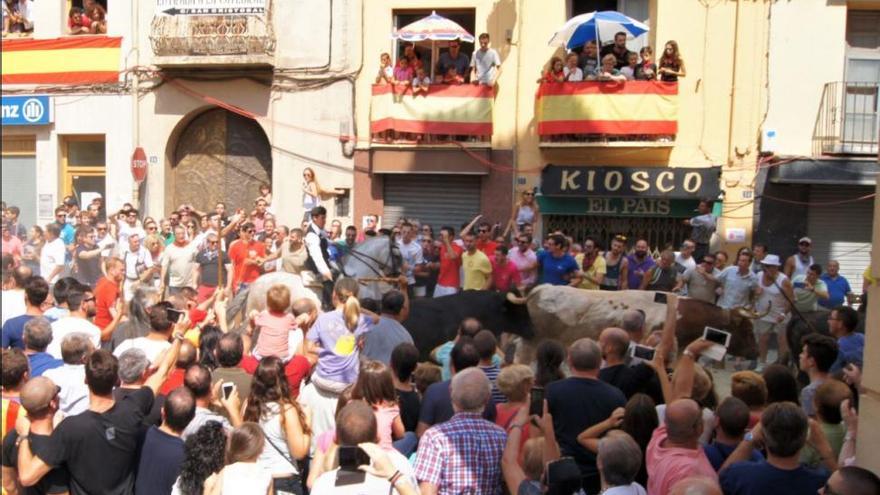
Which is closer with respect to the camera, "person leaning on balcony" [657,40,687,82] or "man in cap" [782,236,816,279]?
"man in cap" [782,236,816,279]

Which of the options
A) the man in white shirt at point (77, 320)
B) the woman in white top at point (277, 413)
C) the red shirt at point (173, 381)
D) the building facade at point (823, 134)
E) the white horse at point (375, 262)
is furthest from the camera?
the building facade at point (823, 134)

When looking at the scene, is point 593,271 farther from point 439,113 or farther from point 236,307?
point 439,113

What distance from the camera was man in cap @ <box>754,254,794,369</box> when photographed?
10.9 meters

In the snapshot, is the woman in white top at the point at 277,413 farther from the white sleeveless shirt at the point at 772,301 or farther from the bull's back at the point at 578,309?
the white sleeveless shirt at the point at 772,301

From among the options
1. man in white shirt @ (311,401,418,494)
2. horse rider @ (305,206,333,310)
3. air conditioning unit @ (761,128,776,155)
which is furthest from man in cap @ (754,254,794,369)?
man in white shirt @ (311,401,418,494)

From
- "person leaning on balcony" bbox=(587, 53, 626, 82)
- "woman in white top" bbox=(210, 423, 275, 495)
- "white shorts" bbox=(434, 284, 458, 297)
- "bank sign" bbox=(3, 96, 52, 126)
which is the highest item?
"person leaning on balcony" bbox=(587, 53, 626, 82)

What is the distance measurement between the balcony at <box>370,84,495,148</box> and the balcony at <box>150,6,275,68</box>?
2.40 m

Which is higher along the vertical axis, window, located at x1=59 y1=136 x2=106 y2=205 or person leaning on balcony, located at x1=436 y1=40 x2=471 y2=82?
person leaning on balcony, located at x1=436 y1=40 x2=471 y2=82

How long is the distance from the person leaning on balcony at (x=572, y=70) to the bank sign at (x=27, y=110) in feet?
34.4

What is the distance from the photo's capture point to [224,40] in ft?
56.2

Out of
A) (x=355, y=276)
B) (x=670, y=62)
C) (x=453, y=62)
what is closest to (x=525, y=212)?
(x=453, y=62)

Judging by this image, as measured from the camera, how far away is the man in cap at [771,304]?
10859 mm

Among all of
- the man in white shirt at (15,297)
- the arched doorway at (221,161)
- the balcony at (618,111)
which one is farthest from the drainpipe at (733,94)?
the man in white shirt at (15,297)

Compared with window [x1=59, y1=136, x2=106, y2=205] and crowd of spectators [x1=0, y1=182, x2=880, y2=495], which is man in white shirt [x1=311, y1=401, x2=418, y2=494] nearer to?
crowd of spectators [x1=0, y1=182, x2=880, y2=495]
